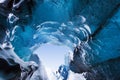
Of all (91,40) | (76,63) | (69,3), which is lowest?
(76,63)

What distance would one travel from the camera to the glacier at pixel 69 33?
3266mm

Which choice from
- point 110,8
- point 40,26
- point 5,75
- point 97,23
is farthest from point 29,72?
point 110,8

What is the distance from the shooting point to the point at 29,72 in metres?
3.29

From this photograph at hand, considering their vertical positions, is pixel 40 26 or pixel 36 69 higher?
pixel 40 26

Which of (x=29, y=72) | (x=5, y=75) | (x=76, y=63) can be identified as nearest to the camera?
(x=5, y=75)

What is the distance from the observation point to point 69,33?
12.8 ft

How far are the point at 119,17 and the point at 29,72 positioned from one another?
1.43 metres

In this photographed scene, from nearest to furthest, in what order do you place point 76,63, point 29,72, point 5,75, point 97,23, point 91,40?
point 5,75
point 29,72
point 97,23
point 91,40
point 76,63

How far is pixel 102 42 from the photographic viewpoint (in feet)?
12.1

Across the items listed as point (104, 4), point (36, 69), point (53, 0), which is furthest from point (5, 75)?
point (104, 4)

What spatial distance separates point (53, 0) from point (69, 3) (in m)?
0.25

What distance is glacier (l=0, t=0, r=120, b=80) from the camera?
3266 millimetres

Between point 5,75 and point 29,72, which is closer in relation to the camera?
point 5,75

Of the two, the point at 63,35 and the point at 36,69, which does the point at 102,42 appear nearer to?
the point at 63,35
